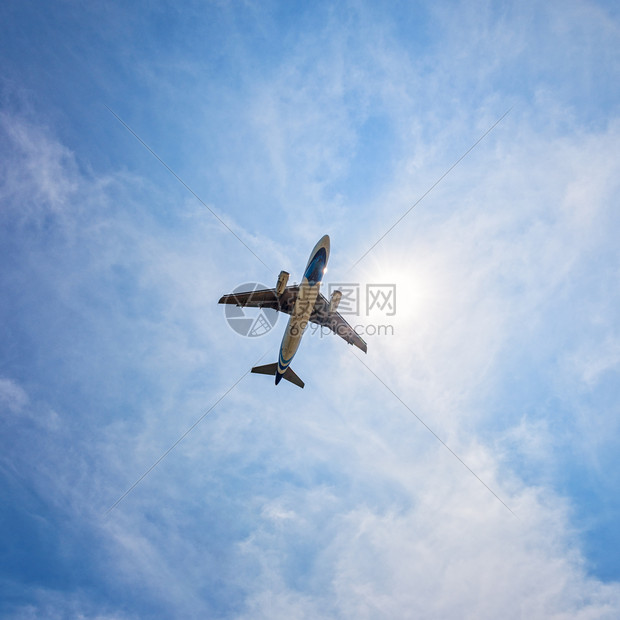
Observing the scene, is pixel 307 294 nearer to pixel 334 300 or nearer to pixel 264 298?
pixel 334 300

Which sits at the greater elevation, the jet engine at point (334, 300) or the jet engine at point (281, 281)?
the jet engine at point (334, 300)

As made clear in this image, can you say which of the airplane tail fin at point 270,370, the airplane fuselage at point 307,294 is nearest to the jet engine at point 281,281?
the airplane fuselage at point 307,294

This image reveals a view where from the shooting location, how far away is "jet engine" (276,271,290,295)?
135 ft

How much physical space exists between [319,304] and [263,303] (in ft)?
20.1

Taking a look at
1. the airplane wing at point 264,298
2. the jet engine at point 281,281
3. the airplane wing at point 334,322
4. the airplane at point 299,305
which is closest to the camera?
the airplane at point 299,305

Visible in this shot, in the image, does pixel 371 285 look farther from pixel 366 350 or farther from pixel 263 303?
pixel 263 303

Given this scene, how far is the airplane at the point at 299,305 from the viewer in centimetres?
4025

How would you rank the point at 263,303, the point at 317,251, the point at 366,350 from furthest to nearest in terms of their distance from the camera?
the point at 366,350
the point at 263,303
the point at 317,251

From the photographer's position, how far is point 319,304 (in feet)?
154

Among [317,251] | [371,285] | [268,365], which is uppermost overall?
[371,285]

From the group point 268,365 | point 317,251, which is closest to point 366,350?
point 268,365

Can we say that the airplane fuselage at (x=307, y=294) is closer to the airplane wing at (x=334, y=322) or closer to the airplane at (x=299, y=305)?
the airplane at (x=299, y=305)

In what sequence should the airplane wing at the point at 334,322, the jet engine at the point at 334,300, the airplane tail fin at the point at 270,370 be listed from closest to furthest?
1. the jet engine at the point at 334,300
2. the airplane wing at the point at 334,322
3. the airplane tail fin at the point at 270,370

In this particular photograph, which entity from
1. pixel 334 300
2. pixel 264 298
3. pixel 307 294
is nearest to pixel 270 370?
pixel 264 298
